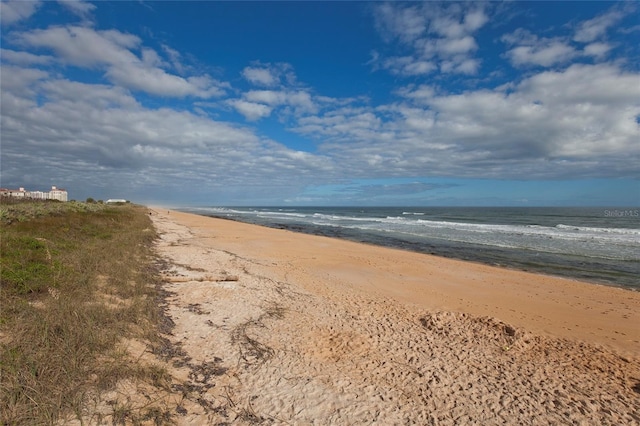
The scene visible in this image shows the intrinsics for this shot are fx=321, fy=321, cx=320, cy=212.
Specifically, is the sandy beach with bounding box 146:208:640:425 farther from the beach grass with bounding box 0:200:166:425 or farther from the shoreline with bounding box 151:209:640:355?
the beach grass with bounding box 0:200:166:425

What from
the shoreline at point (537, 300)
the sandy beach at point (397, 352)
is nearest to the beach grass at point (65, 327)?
the sandy beach at point (397, 352)

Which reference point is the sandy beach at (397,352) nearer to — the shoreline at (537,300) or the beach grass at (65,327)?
the shoreline at (537,300)

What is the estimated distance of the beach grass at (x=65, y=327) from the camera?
340cm

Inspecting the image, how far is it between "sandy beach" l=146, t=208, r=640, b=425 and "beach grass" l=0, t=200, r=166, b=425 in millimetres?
746

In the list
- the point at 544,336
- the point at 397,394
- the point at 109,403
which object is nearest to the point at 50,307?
the point at 109,403

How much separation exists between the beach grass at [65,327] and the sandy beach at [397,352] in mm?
746

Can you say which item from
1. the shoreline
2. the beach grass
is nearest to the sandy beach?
the shoreline

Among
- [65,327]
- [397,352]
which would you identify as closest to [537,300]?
[397,352]

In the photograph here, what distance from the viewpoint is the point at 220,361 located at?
16.3ft

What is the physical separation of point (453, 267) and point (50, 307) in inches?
545

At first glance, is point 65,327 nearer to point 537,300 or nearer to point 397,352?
point 397,352

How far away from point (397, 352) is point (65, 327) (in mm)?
5169

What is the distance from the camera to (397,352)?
5.54 meters

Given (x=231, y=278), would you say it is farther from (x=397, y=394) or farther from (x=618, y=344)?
(x=618, y=344)
